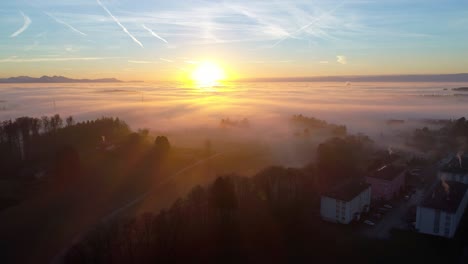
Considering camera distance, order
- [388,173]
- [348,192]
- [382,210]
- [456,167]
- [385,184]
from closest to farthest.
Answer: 1. [348,192]
2. [382,210]
3. [385,184]
4. [388,173]
5. [456,167]

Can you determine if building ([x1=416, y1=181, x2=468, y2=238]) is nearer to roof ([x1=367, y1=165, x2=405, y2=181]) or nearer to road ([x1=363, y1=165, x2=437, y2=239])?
road ([x1=363, y1=165, x2=437, y2=239])

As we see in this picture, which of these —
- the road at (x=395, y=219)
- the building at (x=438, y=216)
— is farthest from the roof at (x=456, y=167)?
the building at (x=438, y=216)

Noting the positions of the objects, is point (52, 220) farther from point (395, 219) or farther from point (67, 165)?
point (395, 219)

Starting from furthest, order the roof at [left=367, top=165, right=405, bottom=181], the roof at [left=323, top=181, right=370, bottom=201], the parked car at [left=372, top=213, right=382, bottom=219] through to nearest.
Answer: the roof at [left=367, top=165, right=405, bottom=181] → the parked car at [left=372, top=213, right=382, bottom=219] → the roof at [left=323, top=181, right=370, bottom=201]

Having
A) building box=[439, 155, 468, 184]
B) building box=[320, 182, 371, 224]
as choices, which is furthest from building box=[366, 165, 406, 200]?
building box=[439, 155, 468, 184]

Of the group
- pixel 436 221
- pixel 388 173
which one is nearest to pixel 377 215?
pixel 436 221

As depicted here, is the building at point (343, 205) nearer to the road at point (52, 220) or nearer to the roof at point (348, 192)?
the roof at point (348, 192)
